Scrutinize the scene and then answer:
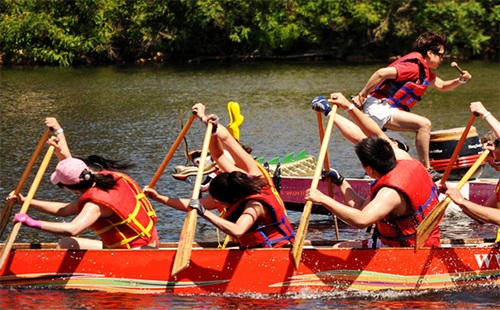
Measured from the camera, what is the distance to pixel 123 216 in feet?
24.0

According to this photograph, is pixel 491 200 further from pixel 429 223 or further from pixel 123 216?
pixel 123 216

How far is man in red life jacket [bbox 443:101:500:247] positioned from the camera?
707cm

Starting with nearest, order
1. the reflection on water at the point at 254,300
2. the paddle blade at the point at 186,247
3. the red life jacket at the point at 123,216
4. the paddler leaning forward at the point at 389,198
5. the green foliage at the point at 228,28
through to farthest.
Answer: the paddler leaning forward at the point at 389,198 < the paddle blade at the point at 186,247 < the red life jacket at the point at 123,216 < the reflection on water at the point at 254,300 < the green foliage at the point at 228,28

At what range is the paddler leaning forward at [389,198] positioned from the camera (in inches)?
266

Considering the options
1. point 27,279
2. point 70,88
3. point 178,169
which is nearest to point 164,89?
point 70,88

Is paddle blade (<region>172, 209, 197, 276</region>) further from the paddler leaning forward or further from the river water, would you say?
the paddler leaning forward

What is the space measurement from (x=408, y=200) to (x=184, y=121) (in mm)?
15965

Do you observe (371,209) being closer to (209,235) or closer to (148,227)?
(148,227)

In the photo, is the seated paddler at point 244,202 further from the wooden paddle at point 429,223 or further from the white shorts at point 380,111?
the white shorts at point 380,111

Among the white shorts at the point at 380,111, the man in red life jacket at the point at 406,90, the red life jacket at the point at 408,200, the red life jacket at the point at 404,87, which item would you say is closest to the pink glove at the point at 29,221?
the red life jacket at the point at 408,200

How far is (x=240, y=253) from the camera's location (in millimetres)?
7434

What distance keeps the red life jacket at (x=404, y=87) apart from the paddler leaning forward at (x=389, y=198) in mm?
2469

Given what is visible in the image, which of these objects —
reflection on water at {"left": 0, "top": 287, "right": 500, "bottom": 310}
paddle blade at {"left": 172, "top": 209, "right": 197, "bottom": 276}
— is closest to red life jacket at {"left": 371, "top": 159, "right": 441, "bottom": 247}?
reflection on water at {"left": 0, "top": 287, "right": 500, "bottom": 310}

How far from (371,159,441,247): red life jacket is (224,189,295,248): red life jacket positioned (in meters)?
0.92
